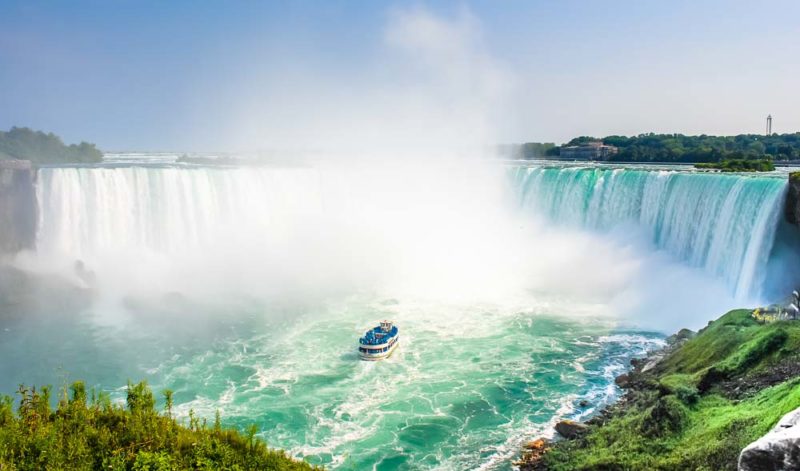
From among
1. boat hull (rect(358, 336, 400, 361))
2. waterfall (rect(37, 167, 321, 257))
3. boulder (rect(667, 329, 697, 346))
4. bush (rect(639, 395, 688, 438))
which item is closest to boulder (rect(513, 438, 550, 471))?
bush (rect(639, 395, 688, 438))

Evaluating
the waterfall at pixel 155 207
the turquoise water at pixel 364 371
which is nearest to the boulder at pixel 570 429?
the turquoise water at pixel 364 371

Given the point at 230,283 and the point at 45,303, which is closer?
the point at 45,303

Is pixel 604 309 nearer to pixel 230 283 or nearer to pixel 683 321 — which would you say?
pixel 683 321

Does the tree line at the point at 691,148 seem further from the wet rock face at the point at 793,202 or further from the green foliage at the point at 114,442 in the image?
the green foliage at the point at 114,442

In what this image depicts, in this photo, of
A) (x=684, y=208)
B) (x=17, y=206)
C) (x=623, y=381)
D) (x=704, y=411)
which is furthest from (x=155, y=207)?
(x=704, y=411)

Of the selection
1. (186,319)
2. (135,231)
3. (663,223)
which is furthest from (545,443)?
(135,231)

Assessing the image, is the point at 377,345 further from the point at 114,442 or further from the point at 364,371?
the point at 114,442
